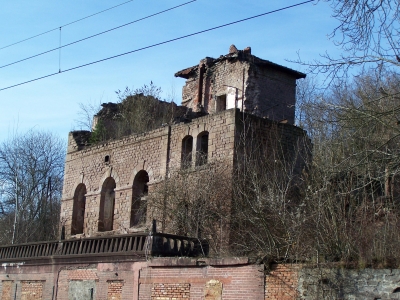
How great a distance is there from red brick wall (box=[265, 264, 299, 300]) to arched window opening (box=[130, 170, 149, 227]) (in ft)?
34.9

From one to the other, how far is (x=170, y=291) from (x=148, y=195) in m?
7.05

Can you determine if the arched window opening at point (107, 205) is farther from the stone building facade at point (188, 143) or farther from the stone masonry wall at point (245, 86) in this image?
the stone masonry wall at point (245, 86)

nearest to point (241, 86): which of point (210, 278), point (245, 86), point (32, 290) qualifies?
point (245, 86)

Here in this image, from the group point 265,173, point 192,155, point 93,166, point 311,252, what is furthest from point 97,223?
point 311,252

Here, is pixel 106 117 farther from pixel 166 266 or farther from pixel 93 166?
pixel 166 266

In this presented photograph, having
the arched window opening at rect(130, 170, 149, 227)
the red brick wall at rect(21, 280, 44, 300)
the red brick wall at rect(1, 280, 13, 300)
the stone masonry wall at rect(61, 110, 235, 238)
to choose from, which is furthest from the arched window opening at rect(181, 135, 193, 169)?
the red brick wall at rect(1, 280, 13, 300)

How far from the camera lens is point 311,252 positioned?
44.5 feet

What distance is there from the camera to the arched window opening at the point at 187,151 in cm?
2260

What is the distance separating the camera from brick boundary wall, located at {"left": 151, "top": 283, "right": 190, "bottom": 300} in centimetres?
1560

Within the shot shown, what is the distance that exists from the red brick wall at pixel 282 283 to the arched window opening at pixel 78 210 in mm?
15434

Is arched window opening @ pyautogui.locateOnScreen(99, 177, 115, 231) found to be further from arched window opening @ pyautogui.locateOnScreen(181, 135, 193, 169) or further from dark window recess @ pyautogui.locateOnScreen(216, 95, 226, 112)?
dark window recess @ pyautogui.locateOnScreen(216, 95, 226, 112)

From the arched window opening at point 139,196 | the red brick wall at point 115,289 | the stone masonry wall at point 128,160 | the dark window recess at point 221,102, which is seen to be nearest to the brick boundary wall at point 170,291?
the red brick wall at point 115,289

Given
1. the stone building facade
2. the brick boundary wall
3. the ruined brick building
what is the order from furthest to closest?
the stone building facade, the ruined brick building, the brick boundary wall

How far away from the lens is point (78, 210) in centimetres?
2789
